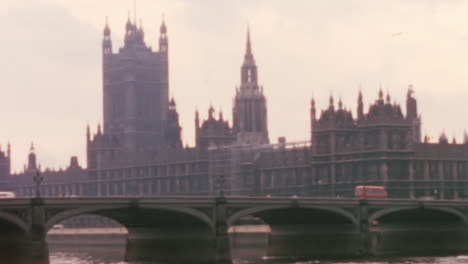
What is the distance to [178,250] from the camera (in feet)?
463

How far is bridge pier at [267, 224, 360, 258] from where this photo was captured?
152m

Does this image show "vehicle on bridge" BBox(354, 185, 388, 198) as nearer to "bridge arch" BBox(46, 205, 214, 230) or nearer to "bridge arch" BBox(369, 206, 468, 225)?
"bridge arch" BBox(369, 206, 468, 225)

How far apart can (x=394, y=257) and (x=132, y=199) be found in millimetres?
31052

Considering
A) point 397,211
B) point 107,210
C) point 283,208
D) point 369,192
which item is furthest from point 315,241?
point 369,192

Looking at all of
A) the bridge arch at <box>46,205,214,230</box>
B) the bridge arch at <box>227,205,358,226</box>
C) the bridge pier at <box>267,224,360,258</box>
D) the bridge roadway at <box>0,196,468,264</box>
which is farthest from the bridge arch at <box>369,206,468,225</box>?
the bridge arch at <box>46,205,214,230</box>

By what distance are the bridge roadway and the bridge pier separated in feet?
0.34

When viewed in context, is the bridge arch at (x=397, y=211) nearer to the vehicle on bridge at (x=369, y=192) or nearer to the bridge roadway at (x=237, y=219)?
Result: the bridge roadway at (x=237, y=219)

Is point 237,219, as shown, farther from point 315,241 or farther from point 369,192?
point 369,192

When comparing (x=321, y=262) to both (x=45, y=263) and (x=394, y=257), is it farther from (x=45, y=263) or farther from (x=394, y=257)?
(x=45, y=263)

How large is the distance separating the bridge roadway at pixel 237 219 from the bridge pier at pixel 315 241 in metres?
0.10

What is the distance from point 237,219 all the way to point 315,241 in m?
14.9

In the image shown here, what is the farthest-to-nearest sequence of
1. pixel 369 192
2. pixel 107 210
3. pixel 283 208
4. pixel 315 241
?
pixel 369 192 → pixel 315 241 → pixel 283 208 → pixel 107 210

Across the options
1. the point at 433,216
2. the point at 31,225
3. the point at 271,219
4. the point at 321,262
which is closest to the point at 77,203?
the point at 31,225

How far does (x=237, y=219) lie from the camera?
5605 inches
